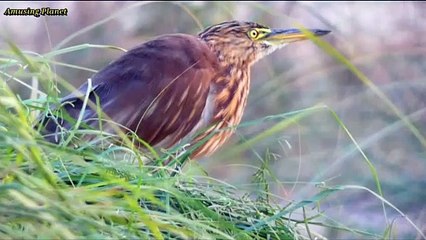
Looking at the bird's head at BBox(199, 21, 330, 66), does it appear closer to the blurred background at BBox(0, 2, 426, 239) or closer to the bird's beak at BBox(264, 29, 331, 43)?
the bird's beak at BBox(264, 29, 331, 43)

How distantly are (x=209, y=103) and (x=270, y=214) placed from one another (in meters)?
1.13

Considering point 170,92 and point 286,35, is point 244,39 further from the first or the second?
point 170,92

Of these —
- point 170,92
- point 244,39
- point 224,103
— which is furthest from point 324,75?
point 170,92

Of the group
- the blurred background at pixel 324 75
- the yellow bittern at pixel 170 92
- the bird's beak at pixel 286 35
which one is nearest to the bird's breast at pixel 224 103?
the yellow bittern at pixel 170 92

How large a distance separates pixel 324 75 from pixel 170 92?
314 cm

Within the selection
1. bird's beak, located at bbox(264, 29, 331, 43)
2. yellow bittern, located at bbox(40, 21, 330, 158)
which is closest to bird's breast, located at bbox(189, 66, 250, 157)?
yellow bittern, located at bbox(40, 21, 330, 158)

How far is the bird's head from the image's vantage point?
327 centimetres

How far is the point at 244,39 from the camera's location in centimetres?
338

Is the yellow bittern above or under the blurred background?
above

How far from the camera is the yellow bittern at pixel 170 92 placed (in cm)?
271

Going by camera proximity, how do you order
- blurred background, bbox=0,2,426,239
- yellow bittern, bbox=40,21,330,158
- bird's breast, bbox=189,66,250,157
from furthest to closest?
blurred background, bbox=0,2,426,239, bird's breast, bbox=189,66,250,157, yellow bittern, bbox=40,21,330,158

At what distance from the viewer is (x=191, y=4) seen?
570 cm

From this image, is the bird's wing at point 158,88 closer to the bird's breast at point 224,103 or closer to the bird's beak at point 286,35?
the bird's breast at point 224,103

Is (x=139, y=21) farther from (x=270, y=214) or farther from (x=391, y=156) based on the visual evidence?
(x=270, y=214)
